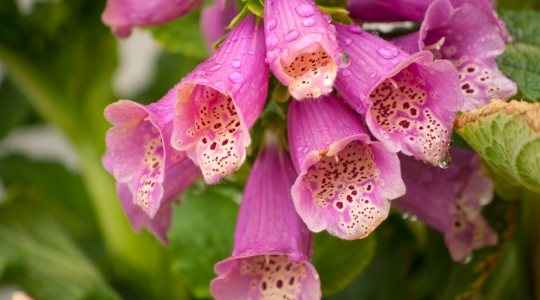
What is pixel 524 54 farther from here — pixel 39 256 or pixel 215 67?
pixel 39 256

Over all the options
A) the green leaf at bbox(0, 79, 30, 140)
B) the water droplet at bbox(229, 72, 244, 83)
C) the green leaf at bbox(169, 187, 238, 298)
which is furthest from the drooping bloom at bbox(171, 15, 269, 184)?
the green leaf at bbox(0, 79, 30, 140)

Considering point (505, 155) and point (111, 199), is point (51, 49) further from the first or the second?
point (505, 155)

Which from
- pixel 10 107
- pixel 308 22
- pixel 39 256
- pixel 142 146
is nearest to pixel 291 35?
pixel 308 22

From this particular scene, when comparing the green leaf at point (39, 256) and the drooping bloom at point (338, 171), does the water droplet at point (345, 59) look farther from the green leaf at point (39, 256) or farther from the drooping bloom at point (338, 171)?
the green leaf at point (39, 256)

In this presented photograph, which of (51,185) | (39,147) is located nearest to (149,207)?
(51,185)

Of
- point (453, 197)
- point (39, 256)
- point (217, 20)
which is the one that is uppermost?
point (217, 20)

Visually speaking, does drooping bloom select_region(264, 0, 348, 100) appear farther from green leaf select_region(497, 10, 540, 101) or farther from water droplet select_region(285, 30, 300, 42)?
green leaf select_region(497, 10, 540, 101)

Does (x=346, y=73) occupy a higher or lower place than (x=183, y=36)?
higher
